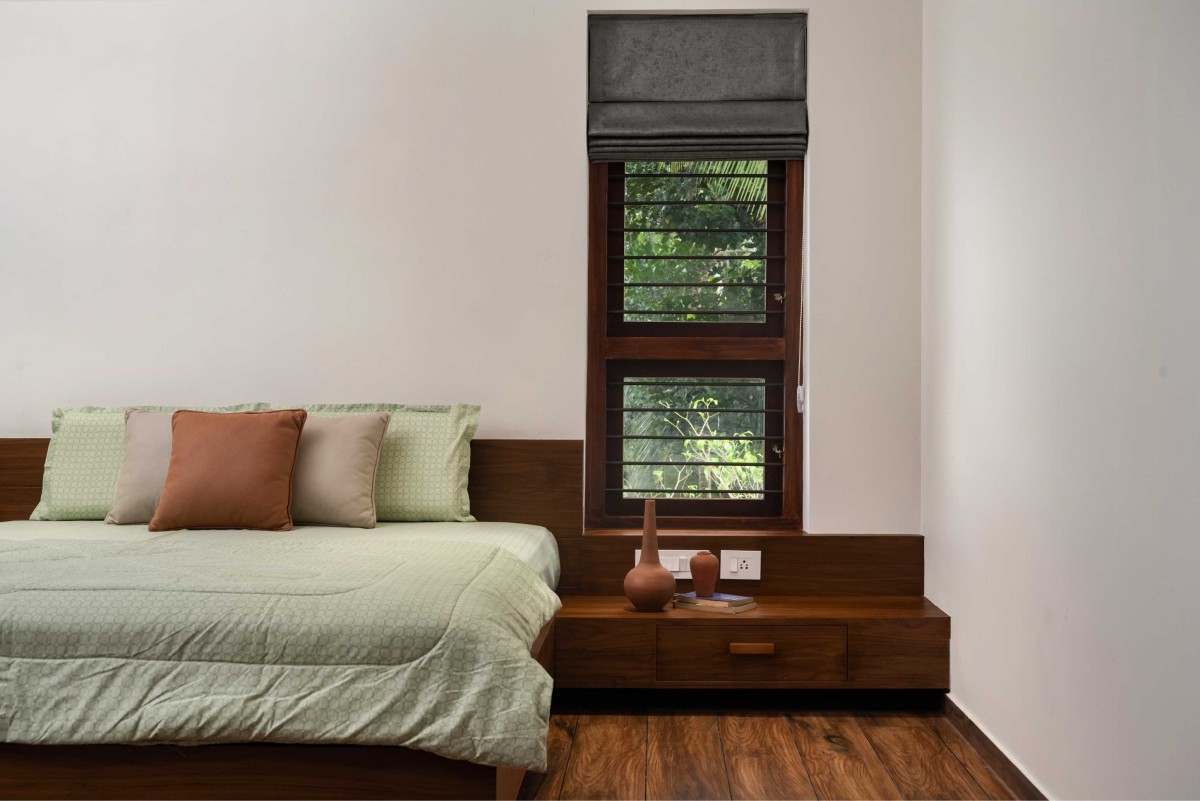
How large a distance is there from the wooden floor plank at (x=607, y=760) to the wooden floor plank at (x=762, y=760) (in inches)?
8.7

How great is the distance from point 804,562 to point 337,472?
148 cm

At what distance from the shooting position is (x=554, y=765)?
2350 millimetres

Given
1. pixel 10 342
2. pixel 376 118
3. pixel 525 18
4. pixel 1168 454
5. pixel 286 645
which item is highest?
pixel 525 18

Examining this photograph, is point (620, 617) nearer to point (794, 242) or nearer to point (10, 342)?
point (794, 242)

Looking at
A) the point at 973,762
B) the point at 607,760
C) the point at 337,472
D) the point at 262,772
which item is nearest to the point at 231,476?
the point at 337,472

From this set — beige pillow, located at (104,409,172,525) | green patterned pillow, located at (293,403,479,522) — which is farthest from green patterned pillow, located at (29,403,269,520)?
green patterned pillow, located at (293,403,479,522)

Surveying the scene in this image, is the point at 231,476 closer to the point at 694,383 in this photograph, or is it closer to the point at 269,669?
the point at 269,669

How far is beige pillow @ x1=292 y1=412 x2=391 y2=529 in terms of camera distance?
2.75 metres

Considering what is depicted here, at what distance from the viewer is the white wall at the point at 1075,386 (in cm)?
156

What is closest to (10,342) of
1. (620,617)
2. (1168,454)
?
(620,617)

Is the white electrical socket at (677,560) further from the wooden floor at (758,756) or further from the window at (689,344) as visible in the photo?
the wooden floor at (758,756)

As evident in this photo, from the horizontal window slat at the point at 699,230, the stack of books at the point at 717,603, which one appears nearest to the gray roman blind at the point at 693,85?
the horizontal window slat at the point at 699,230

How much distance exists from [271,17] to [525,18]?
33.8 inches

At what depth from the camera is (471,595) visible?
71.5 inches
